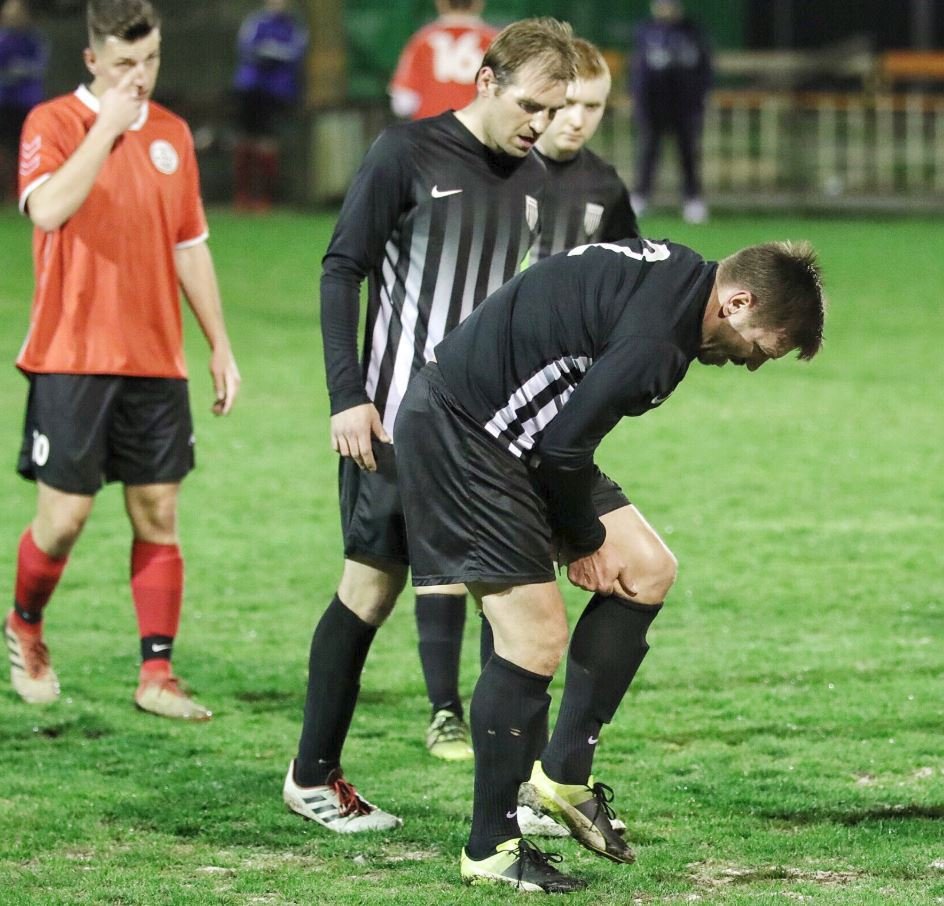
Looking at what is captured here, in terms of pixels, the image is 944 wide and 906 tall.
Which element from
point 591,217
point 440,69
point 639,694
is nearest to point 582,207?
point 591,217

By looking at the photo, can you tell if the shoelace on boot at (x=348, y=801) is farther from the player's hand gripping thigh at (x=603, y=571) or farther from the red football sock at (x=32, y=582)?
the red football sock at (x=32, y=582)

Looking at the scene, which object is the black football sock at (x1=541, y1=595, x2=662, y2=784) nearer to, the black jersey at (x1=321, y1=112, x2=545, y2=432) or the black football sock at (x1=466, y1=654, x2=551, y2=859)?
the black football sock at (x1=466, y1=654, x2=551, y2=859)

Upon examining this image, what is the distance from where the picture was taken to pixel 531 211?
495 centimetres

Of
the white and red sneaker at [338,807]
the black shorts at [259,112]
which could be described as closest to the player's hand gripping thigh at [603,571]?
the white and red sneaker at [338,807]

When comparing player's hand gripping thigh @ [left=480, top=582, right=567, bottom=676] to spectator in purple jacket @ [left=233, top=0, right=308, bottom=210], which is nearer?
player's hand gripping thigh @ [left=480, top=582, right=567, bottom=676]

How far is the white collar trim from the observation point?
18.3 ft

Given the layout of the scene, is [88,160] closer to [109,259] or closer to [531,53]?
[109,259]

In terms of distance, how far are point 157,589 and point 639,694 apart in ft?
4.96

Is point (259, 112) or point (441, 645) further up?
point (259, 112)

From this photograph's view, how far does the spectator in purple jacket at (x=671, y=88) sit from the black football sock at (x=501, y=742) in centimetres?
1608

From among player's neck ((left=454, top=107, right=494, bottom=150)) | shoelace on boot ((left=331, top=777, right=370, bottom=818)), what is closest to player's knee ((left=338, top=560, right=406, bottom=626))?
Result: shoelace on boot ((left=331, top=777, right=370, bottom=818))

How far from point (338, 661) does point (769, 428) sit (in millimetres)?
5729

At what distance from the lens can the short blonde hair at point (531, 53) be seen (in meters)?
4.53

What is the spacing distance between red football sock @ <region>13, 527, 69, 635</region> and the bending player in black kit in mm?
1926
